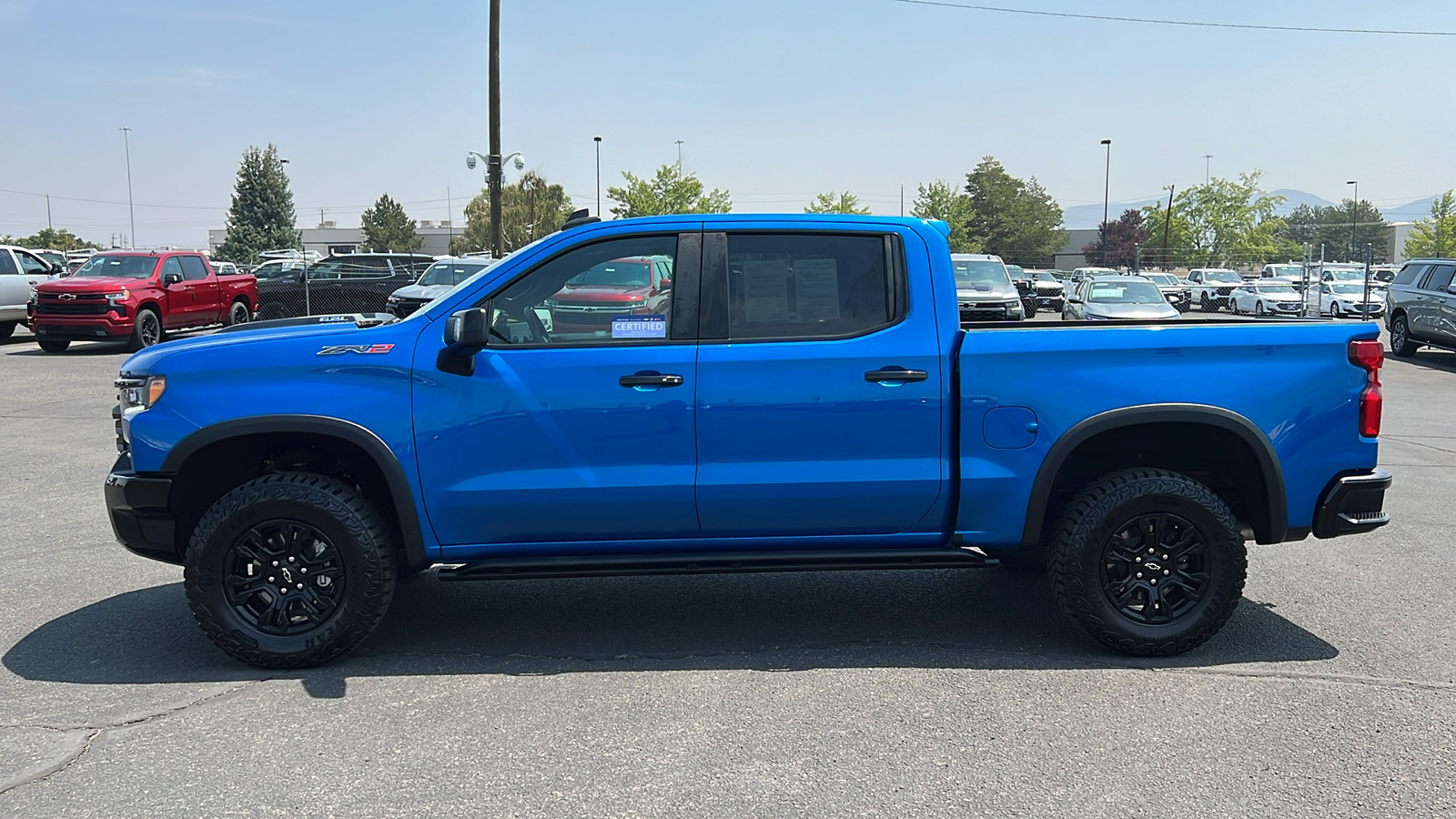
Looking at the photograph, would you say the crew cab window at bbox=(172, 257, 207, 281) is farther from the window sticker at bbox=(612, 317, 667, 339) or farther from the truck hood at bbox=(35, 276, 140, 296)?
the window sticker at bbox=(612, 317, 667, 339)

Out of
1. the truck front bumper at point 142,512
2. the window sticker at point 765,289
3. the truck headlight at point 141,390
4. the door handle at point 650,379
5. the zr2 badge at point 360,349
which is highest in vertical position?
the window sticker at point 765,289

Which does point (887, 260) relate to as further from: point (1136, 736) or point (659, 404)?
point (1136, 736)

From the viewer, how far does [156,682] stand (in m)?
4.65

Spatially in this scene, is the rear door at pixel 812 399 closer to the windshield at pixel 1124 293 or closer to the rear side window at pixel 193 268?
the windshield at pixel 1124 293

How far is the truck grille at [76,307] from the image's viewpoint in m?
19.6

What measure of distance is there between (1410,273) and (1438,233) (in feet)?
211

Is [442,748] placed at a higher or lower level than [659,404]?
lower

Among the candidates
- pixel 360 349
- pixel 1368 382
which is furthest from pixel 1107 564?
pixel 360 349

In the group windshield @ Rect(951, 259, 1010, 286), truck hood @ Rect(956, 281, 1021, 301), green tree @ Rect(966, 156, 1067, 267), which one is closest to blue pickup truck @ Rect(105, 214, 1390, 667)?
truck hood @ Rect(956, 281, 1021, 301)

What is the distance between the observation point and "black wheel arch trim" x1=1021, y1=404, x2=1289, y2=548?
4758 millimetres

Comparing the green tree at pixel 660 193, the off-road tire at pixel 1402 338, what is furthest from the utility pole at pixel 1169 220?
the off-road tire at pixel 1402 338

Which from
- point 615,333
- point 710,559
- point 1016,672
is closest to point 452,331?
point 615,333

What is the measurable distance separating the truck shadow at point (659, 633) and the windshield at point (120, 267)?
55.3 ft

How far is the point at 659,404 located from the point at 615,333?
15.0 inches
